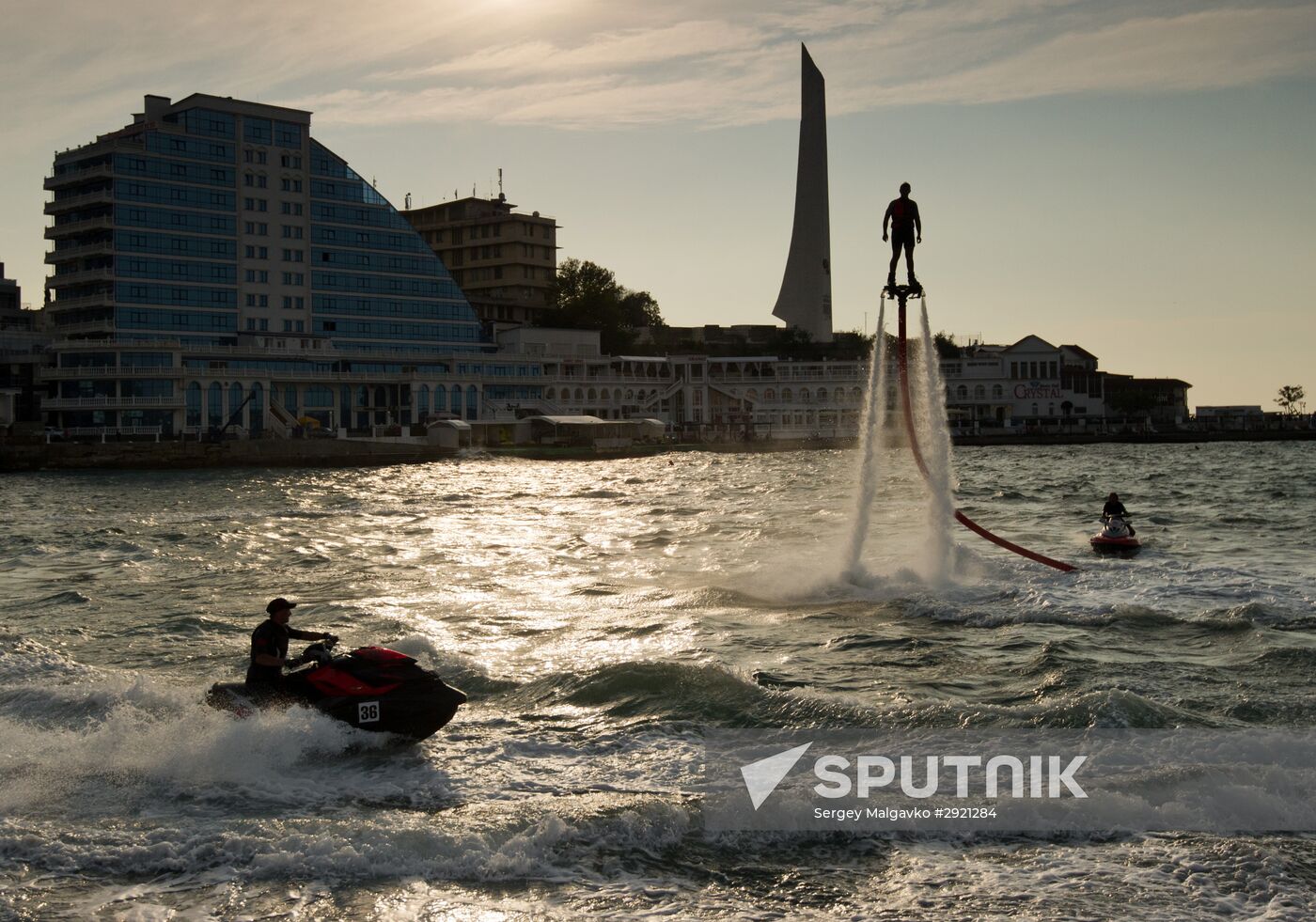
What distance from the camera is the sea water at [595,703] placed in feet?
34.0

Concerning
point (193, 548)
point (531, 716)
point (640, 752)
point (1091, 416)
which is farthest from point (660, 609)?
point (1091, 416)

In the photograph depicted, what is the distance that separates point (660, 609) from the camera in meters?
24.3

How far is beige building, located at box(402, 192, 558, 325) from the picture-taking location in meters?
161

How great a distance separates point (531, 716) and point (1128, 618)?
12562 millimetres

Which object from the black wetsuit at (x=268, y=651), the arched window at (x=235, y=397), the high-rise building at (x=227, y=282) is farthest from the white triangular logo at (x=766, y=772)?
the arched window at (x=235, y=397)

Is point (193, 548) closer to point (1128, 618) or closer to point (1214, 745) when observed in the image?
point (1128, 618)

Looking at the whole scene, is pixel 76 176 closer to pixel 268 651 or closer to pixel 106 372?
pixel 106 372

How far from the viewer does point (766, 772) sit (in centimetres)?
1326

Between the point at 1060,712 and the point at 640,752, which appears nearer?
the point at 640,752

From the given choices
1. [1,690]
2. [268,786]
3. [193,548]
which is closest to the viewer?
[268,786]

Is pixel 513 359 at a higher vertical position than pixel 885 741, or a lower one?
higher

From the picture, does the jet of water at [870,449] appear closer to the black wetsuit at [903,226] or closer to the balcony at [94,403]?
the black wetsuit at [903,226]

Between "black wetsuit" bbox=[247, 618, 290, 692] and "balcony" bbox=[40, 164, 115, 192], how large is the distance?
10709 centimetres

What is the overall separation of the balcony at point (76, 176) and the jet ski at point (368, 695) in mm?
107568
